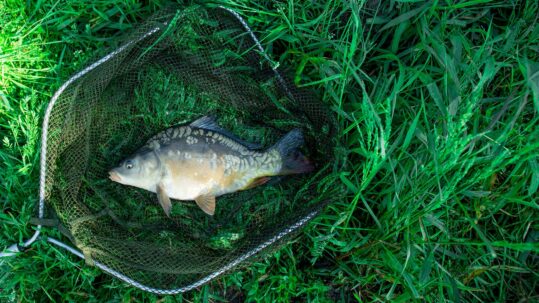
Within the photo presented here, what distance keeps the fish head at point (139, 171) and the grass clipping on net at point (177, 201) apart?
0.58ft

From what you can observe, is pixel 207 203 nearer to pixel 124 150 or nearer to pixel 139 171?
pixel 139 171

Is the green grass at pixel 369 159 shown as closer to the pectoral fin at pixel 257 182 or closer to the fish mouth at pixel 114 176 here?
the pectoral fin at pixel 257 182

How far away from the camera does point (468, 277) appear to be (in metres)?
2.60

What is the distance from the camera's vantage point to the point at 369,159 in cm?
252

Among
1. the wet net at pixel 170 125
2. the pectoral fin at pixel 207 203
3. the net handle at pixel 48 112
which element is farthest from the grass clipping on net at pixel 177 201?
the net handle at pixel 48 112

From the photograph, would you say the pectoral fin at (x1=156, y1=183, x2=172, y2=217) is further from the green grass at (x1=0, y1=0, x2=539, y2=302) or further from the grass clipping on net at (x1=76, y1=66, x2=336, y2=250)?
the green grass at (x1=0, y1=0, x2=539, y2=302)

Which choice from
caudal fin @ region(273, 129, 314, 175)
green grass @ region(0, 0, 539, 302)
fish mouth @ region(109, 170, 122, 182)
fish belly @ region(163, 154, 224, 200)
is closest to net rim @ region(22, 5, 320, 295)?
green grass @ region(0, 0, 539, 302)

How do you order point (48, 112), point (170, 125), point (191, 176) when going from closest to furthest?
point (48, 112), point (191, 176), point (170, 125)

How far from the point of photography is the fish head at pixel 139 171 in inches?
100

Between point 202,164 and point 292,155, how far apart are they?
51 cm

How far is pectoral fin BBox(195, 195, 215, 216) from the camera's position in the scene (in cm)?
262

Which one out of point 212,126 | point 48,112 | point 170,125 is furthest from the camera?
point 170,125

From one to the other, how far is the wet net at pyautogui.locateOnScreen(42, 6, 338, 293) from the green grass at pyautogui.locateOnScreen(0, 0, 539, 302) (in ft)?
0.52

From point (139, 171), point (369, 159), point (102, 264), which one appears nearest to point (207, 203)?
point (139, 171)
